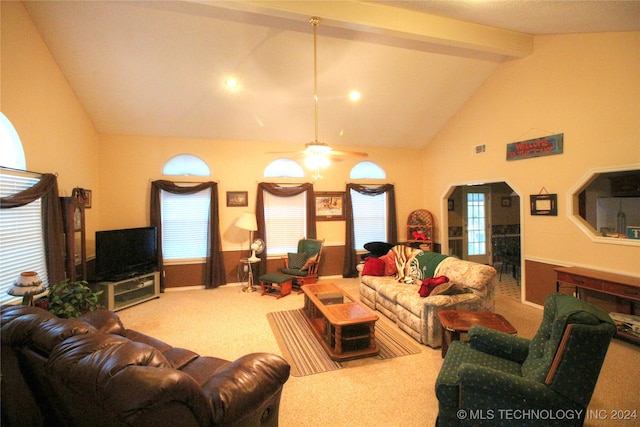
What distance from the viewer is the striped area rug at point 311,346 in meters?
2.97

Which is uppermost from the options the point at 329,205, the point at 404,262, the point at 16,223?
the point at 329,205

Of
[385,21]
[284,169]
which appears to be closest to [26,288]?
[284,169]

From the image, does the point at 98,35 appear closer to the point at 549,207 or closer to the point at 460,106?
the point at 460,106

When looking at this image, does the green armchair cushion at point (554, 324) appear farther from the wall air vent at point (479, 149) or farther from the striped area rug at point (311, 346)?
the wall air vent at point (479, 149)

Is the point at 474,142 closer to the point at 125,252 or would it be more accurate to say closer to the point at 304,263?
the point at 304,263

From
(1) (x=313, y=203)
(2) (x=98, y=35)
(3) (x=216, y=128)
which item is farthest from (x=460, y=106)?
(2) (x=98, y=35)

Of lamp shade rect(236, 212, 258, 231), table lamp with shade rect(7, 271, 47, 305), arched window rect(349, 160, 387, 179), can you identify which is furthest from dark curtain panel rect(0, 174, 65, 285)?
arched window rect(349, 160, 387, 179)

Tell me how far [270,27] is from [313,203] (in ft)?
11.2

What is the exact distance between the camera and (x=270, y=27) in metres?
3.73

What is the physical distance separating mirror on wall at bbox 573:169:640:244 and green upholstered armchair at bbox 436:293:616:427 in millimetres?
3204

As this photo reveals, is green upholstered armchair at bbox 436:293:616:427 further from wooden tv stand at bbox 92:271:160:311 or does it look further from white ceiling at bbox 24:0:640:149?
wooden tv stand at bbox 92:271:160:311

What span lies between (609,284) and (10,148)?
6.89m

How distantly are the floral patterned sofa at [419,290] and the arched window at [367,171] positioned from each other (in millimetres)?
2368

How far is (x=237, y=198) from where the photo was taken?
604cm
